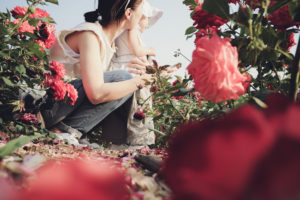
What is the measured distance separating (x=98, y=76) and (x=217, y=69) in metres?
1.22

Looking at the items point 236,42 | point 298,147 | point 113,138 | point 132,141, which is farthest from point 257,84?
point 113,138

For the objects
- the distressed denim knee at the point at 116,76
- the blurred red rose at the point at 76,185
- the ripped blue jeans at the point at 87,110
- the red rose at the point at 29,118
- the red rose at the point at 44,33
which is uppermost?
the red rose at the point at 44,33

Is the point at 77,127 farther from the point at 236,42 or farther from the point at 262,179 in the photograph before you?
the point at 262,179

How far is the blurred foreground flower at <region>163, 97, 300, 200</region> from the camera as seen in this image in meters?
0.14

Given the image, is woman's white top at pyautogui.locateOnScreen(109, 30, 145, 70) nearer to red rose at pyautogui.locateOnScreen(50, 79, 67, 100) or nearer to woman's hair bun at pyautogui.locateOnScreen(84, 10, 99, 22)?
woman's hair bun at pyautogui.locateOnScreen(84, 10, 99, 22)

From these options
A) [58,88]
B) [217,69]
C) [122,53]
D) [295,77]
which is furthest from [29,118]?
[122,53]

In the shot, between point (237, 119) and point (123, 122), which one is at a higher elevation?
point (237, 119)

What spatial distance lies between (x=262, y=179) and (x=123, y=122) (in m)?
1.84

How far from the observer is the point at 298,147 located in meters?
0.14

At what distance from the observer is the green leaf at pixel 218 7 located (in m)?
0.46

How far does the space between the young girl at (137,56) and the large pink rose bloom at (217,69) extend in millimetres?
834

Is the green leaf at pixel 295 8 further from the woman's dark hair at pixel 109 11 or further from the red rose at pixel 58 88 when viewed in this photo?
the woman's dark hair at pixel 109 11

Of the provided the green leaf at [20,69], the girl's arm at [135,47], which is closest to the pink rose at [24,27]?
the green leaf at [20,69]

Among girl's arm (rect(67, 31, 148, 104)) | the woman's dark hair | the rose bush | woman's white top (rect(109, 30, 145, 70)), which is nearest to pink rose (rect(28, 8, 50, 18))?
the rose bush
